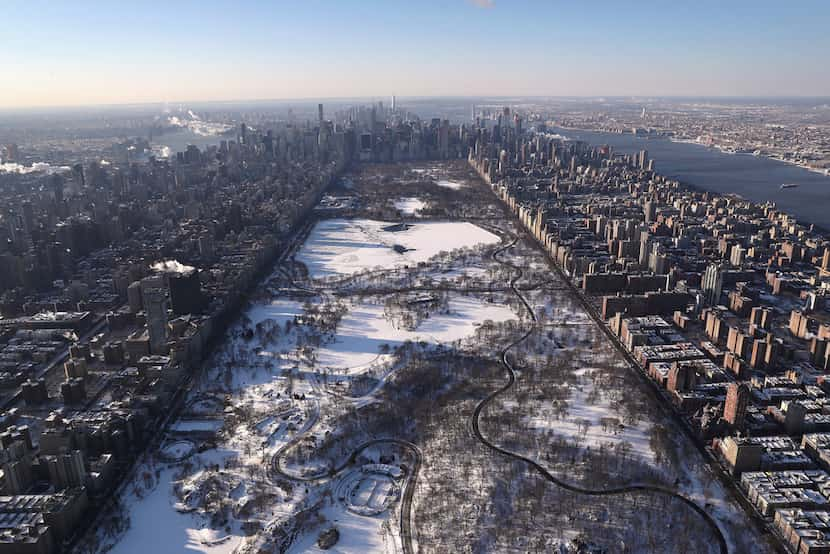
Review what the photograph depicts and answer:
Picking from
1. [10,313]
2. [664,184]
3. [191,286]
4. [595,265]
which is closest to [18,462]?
[191,286]

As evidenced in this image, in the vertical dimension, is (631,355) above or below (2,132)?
below

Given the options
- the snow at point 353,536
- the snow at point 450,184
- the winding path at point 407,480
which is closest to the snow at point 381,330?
the winding path at point 407,480

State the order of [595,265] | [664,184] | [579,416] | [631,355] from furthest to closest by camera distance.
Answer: [664,184]
[595,265]
[631,355]
[579,416]

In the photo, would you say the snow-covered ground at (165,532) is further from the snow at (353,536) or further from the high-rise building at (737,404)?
the high-rise building at (737,404)

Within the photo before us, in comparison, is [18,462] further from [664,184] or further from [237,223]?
[664,184]

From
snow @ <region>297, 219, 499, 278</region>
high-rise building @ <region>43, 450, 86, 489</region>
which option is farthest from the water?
high-rise building @ <region>43, 450, 86, 489</region>

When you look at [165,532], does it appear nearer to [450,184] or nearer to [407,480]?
[407,480]
